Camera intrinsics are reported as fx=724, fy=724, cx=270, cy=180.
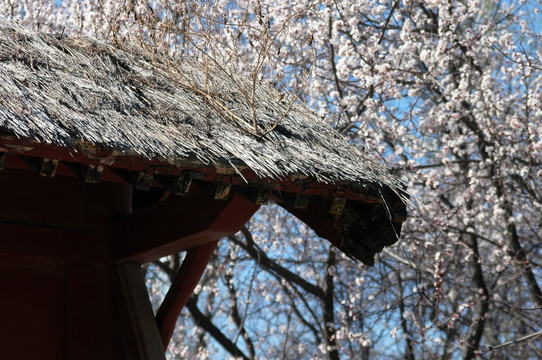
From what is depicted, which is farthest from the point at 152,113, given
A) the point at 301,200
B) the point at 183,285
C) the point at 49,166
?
the point at 183,285

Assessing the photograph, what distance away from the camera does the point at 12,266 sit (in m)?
3.14

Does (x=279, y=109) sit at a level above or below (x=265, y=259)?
below

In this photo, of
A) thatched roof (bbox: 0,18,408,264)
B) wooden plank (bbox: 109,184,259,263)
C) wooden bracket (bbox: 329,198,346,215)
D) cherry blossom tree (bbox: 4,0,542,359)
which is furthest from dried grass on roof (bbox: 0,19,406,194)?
cherry blossom tree (bbox: 4,0,542,359)

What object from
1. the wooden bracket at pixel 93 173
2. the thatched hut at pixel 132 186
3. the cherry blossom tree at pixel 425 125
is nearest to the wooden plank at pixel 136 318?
the thatched hut at pixel 132 186

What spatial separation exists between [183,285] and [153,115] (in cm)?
101

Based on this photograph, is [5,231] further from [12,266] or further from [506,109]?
[506,109]

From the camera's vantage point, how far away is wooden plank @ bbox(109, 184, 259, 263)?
300 cm

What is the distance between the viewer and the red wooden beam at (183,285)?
3.45 meters

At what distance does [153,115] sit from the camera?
281cm

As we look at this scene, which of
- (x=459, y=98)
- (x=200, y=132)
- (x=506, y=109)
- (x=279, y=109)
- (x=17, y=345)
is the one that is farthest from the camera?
(x=506, y=109)

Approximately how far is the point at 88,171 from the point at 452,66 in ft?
23.9

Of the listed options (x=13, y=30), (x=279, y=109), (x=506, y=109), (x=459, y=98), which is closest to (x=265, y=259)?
(x=459, y=98)

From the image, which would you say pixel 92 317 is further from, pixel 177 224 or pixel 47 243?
pixel 177 224

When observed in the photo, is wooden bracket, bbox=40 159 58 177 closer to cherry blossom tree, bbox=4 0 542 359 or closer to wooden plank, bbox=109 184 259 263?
wooden plank, bbox=109 184 259 263
